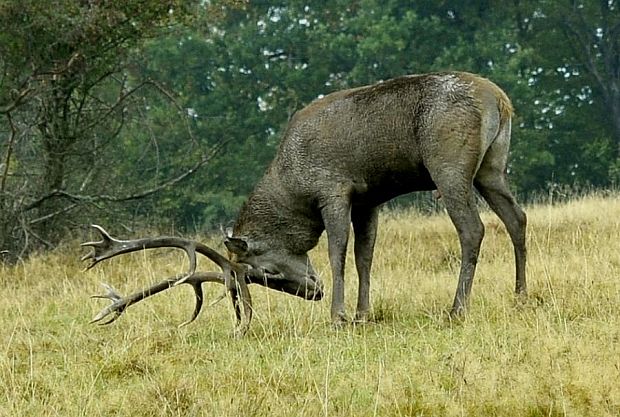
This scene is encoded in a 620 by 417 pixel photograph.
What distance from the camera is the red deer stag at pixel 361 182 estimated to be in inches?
295

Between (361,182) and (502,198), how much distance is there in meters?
1.11

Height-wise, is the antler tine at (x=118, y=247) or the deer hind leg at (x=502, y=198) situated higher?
the deer hind leg at (x=502, y=198)

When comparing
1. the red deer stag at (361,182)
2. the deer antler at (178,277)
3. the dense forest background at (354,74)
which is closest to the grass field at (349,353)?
the deer antler at (178,277)

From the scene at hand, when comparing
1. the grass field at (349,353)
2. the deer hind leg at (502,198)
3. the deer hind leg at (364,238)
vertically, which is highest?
the deer hind leg at (502,198)

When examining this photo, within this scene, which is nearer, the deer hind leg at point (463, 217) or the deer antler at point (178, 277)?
the deer antler at point (178, 277)

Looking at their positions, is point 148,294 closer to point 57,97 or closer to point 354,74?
point 57,97

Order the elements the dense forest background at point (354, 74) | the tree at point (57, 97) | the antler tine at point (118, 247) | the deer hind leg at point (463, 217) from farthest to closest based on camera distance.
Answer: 1. the dense forest background at point (354, 74)
2. the tree at point (57, 97)
3. the deer hind leg at point (463, 217)
4. the antler tine at point (118, 247)

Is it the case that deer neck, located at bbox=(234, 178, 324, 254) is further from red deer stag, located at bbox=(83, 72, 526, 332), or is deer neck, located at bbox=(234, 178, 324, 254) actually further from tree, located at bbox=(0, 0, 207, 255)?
tree, located at bbox=(0, 0, 207, 255)

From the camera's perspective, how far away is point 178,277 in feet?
25.2

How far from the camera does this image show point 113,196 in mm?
15430

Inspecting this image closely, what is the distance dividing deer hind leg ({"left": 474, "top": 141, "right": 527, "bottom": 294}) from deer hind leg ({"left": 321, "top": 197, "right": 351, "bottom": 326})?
1078 mm

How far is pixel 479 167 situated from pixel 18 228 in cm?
831

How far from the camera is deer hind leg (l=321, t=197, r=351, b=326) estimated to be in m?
7.91

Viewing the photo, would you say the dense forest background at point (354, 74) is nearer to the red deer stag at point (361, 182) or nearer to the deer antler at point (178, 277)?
the red deer stag at point (361, 182)
